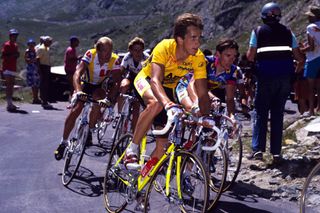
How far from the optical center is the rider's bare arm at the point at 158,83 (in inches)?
210

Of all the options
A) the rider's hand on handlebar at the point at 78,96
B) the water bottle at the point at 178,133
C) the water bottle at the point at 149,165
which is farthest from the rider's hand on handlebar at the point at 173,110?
the rider's hand on handlebar at the point at 78,96

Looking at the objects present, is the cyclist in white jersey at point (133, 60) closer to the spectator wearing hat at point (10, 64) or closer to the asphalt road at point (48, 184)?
the asphalt road at point (48, 184)

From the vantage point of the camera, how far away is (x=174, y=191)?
524 centimetres

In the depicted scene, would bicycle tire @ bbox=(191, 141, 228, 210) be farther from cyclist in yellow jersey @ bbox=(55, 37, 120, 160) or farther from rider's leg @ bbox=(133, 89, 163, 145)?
cyclist in yellow jersey @ bbox=(55, 37, 120, 160)

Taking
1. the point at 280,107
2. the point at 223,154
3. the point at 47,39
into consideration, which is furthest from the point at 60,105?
the point at 223,154

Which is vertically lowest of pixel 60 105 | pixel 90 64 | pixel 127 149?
pixel 60 105

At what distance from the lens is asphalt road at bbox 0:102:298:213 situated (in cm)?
702

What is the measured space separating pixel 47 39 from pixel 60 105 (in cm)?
228

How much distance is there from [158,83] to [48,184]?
3.17m

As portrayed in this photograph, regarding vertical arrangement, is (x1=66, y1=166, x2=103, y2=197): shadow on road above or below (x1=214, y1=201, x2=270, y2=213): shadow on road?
below

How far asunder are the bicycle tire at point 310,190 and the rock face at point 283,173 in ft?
6.33

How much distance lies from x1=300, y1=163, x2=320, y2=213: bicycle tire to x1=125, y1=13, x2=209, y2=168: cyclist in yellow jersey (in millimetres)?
1297

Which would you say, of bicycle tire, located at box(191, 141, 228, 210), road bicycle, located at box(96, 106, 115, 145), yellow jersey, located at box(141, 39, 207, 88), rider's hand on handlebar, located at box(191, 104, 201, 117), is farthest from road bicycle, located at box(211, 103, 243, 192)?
road bicycle, located at box(96, 106, 115, 145)

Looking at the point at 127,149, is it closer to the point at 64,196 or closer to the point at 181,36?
the point at 181,36
